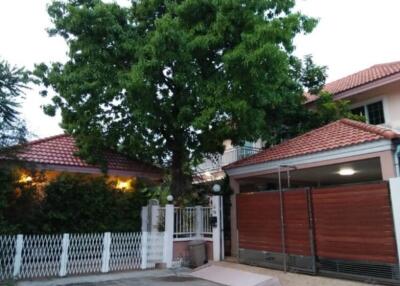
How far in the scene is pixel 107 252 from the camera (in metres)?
11.7

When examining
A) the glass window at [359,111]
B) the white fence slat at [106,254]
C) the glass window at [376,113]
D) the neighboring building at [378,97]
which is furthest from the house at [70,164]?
the glass window at [376,113]

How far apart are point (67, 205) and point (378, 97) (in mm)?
13754

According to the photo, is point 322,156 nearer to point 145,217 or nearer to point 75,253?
point 145,217

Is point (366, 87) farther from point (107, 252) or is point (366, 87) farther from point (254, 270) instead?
point (107, 252)

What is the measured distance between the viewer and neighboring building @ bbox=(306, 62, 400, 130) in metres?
15.7

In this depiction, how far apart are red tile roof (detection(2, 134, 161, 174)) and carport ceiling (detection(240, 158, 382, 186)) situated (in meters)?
4.32

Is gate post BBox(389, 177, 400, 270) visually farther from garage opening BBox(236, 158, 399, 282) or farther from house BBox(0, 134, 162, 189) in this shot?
house BBox(0, 134, 162, 189)

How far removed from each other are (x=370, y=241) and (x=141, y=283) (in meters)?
6.03

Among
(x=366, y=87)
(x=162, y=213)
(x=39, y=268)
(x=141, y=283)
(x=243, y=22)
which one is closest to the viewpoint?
(x=141, y=283)

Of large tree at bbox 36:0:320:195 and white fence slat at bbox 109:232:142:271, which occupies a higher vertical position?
large tree at bbox 36:0:320:195

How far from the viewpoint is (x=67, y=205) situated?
495 inches

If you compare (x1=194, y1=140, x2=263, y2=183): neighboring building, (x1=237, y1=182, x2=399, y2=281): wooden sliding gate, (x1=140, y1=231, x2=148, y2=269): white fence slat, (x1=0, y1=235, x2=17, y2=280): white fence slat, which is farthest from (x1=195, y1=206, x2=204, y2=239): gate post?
(x1=0, y1=235, x2=17, y2=280): white fence slat

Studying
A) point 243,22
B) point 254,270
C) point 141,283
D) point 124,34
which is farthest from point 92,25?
point 254,270

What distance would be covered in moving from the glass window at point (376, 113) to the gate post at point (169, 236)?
10.1 m
